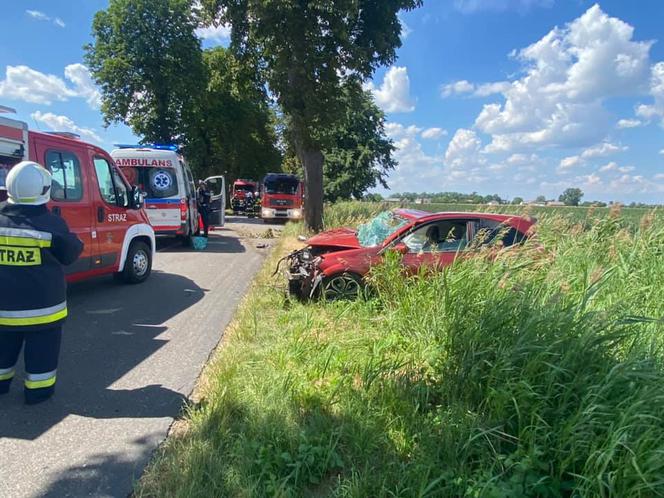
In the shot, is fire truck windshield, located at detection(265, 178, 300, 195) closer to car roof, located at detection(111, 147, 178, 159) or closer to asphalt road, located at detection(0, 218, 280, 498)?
car roof, located at detection(111, 147, 178, 159)

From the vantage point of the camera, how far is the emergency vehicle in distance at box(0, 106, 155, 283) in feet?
16.7

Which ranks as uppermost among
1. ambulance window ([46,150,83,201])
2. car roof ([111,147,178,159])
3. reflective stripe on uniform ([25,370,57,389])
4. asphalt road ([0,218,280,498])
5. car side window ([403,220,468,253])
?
car roof ([111,147,178,159])

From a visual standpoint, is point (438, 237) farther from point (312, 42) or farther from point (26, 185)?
point (312, 42)

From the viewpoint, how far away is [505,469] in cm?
224

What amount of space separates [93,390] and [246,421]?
1.66 m

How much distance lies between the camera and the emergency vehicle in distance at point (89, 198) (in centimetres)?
508

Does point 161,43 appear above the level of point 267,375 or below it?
above

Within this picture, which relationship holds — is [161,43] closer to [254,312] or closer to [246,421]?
[254,312]

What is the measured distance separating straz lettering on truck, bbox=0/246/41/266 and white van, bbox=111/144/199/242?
815 cm

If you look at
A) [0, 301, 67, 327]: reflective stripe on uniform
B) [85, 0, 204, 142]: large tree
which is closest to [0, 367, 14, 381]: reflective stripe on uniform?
[0, 301, 67, 327]: reflective stripe on uniform

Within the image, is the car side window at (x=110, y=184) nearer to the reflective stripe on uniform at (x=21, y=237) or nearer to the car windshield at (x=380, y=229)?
Answer: the reflective stripe on uniform at (x=21, y=237)

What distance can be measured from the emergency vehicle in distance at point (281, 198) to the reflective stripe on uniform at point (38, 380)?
17.6 metres

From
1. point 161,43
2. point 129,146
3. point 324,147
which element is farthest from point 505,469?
point 161,43

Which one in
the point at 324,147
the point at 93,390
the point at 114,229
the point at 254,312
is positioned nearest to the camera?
the point at 93,390
